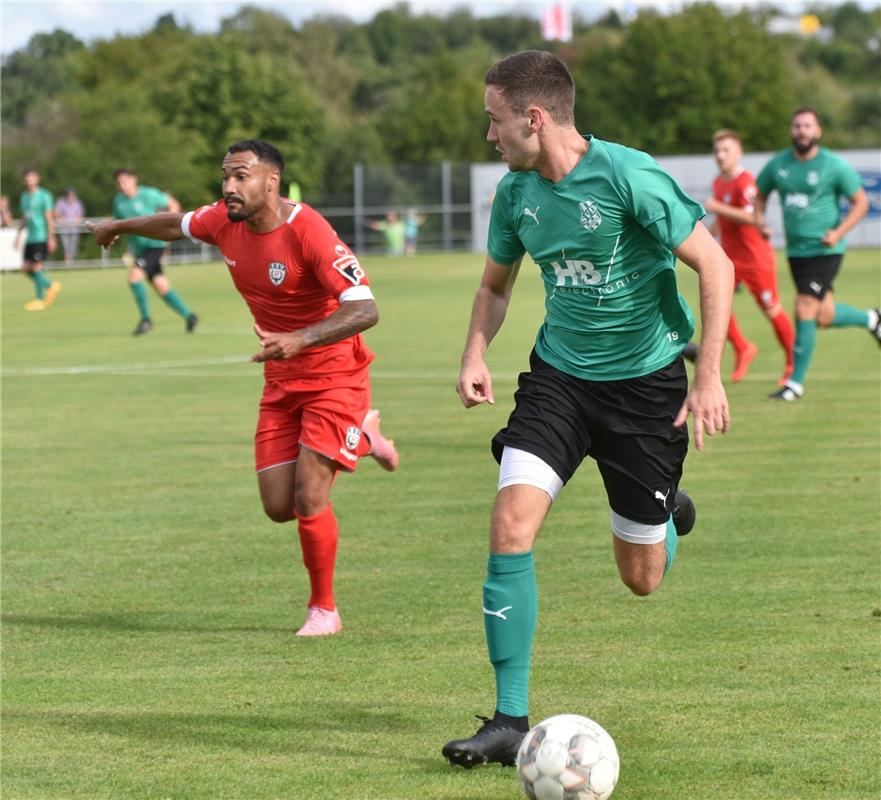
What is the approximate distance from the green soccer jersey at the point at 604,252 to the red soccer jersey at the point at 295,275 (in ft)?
4.67

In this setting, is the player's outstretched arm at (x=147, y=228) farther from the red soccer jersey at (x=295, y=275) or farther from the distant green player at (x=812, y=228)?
the distant green player at (x=812, y=228)

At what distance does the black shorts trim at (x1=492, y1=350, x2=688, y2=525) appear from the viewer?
5594 mm

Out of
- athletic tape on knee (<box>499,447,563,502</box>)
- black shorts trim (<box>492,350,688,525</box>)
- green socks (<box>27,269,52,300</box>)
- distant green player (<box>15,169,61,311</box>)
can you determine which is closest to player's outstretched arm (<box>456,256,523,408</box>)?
black shorts trim (<box>492,350,688,525</box>)

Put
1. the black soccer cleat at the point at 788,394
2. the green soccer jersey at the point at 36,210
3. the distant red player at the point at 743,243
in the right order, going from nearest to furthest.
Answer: the black soccer cleat at the point at 788,394 < the distant red player at the point at 743,243 < the green soccer jersey at the point at 36,210

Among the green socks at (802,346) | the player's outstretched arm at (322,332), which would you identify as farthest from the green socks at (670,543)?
the green socks at (802,346)

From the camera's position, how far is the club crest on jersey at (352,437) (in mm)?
7371

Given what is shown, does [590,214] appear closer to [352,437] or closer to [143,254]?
[352,437]

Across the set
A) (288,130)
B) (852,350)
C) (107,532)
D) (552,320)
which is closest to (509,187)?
(552,320)

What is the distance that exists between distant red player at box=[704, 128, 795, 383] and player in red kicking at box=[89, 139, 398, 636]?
8151 mm

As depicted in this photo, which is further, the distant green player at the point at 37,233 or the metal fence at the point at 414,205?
the metal fence at the point at 414,205

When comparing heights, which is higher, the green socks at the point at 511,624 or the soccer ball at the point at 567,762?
the green socks at the point at 511,624

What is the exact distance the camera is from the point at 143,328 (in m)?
23.5

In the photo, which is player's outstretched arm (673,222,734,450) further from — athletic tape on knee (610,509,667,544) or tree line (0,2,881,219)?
tree line (0,2,881,219)

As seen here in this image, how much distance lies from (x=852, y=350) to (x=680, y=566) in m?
11.8
